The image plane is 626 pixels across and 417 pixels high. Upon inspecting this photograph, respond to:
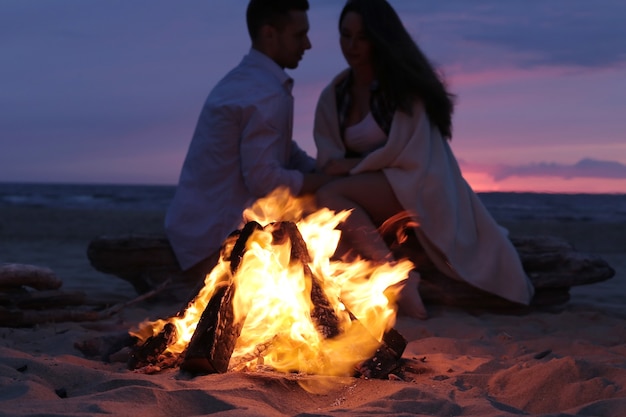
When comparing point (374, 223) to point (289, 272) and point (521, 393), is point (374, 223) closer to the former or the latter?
point (289, 272)

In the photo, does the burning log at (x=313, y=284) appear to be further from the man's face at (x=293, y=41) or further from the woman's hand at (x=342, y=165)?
the man's face at (x=293, y=41)

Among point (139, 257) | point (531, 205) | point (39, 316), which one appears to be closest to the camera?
point (39, 316)

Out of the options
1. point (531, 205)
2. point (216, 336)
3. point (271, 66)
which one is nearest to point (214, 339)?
point (216, 336)

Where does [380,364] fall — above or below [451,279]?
Answer: above

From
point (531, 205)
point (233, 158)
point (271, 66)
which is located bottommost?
point (531, 205)

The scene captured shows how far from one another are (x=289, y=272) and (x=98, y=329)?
2.09 meters

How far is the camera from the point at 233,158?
5699mm

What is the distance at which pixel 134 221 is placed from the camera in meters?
17.6

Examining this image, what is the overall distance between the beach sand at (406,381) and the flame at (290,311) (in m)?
0.19

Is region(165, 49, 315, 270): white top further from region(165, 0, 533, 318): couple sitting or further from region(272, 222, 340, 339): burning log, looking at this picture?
region(272, 222, 340, 339): burning log

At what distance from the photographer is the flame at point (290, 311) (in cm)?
334

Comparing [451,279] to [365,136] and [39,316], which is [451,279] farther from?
[39,316]

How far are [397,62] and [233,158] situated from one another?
4.40ft

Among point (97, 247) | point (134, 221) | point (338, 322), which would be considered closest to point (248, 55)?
point (97, 247)
